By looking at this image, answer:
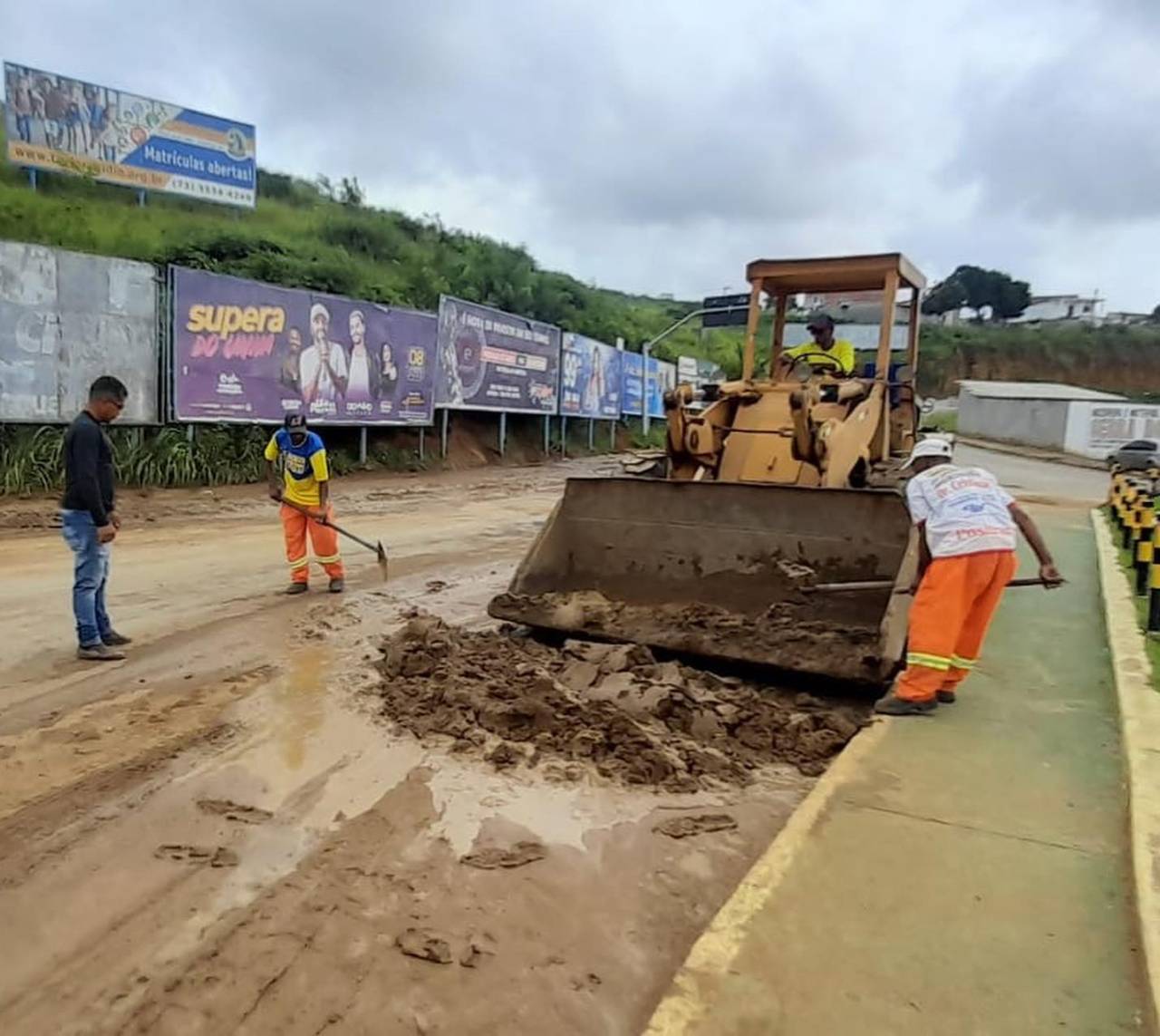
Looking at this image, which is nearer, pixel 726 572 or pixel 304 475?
→ pixel 726 572

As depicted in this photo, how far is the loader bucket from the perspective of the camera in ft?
17.9

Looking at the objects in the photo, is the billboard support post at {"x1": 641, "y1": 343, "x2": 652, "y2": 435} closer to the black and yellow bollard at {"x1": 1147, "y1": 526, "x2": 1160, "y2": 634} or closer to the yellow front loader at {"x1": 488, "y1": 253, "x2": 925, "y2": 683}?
the yellow front loader at {"x1": 488, "y1": 253, "x2": 925, "y2": 683}

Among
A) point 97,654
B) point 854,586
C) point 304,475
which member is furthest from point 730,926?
point 304,475

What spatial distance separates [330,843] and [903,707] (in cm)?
275

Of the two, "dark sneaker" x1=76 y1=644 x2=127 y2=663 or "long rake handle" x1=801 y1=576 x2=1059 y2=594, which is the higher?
"long rake handle" x1=801 y1=576 x2=1059 y2=594

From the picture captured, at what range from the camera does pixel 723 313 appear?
45.7 m

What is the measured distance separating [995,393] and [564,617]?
1808 inches

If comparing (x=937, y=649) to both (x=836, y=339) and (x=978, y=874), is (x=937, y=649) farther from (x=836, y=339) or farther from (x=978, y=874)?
(x=836, y=339)

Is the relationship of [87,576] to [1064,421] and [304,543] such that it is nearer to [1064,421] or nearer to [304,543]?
[304,543]

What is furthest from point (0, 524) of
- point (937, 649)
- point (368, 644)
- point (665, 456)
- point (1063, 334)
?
point (1063, 334)

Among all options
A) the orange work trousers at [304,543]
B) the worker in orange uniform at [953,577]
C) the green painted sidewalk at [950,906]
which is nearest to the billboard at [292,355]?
the orange work trousers at [304,543]

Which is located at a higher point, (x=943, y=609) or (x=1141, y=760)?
(x=943, y=609)

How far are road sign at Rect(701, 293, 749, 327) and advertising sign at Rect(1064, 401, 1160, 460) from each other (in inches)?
543

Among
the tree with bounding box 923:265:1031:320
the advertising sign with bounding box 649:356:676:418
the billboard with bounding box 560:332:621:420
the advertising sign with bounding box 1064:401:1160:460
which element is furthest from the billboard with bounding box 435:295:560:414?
the tree with bounding box 923:265:1031:320
